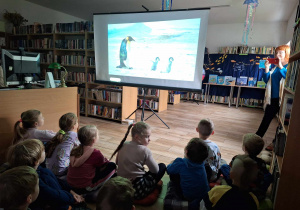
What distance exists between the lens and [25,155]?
1.24 meters

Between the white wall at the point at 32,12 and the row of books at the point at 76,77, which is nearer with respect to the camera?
the row of books at the point at 76,77

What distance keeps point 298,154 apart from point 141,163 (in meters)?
1.14

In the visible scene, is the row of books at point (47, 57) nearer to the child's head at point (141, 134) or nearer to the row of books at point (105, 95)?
the row of books at point (105, 95)

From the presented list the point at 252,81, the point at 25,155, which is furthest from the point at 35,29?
the point at 252,81

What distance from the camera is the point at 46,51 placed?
548cm

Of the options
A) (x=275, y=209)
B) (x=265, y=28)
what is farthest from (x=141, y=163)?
(x=265, y=28)

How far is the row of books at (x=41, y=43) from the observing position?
202 inches

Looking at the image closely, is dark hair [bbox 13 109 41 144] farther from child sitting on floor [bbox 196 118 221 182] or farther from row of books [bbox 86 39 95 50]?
row of books [bbox 86 39 95 50]

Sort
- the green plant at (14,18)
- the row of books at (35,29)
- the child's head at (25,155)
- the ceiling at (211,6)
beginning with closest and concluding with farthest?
the child's head at (25,155) → the ceiling at (211,6) → the row of books at (35,29) → the green plant at (14,18)

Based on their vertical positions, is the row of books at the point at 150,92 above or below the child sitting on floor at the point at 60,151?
above

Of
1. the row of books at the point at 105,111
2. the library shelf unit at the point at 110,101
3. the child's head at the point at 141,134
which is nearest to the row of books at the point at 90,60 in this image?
the library shelf unit at the point at 110,101

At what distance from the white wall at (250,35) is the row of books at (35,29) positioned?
18.3 feet

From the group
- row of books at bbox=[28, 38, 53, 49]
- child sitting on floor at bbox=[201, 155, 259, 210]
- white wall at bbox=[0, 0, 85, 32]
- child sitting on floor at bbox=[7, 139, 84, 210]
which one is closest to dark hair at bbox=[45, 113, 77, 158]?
child sitting on floor at bbox=[7, 139, 84, 210]

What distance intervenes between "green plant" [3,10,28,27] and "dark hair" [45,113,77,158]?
5.10m
